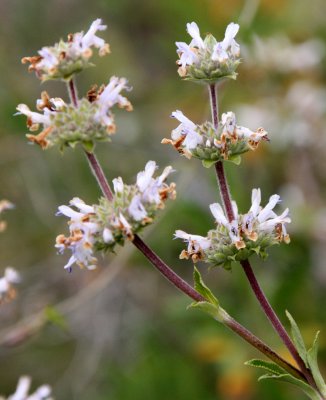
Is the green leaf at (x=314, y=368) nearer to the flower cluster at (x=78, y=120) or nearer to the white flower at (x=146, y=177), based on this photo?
the white flower at (x=146, y=177)

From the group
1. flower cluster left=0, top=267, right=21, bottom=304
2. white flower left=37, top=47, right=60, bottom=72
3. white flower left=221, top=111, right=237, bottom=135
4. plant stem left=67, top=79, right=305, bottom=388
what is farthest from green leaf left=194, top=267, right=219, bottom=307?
flower cluster left=0, top=267, right=21, bottom=304

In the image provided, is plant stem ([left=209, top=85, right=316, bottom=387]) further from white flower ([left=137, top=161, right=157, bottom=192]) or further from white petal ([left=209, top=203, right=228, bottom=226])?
white flower ([left=137, top=161, right=157, bottom=192])

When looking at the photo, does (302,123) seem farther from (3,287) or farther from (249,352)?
(3,287)

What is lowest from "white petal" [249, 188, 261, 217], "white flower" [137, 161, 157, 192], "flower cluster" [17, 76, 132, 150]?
"white petal" [249, 188, 261, 217]

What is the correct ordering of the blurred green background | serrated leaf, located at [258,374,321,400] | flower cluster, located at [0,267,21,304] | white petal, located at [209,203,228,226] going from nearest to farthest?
1. serrated leaf, located at [258,374,321,400]
2. white petal, located at [209,203,228,226]
3. flower cluster, located at [0,267,21,304]
4. the blurred green background

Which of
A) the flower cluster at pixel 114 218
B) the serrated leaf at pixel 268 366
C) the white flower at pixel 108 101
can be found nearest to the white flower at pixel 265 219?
the flower cluster at pixel 114 218

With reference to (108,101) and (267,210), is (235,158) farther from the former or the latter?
(108,101)
